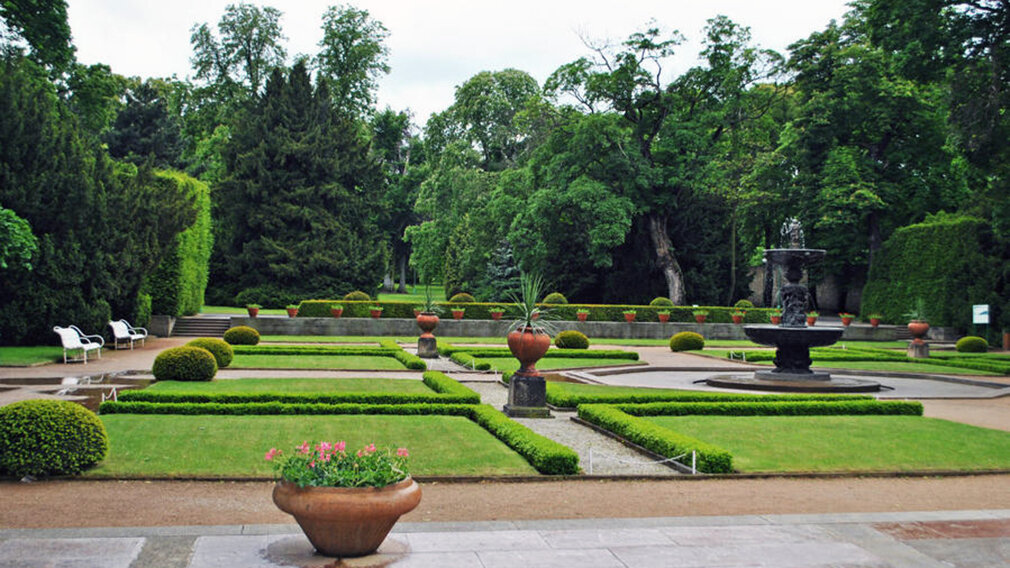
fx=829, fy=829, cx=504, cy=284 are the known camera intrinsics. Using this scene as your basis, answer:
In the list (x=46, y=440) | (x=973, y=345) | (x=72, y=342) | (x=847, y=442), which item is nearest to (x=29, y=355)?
(x=72, y=342)

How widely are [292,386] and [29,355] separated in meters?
10.0

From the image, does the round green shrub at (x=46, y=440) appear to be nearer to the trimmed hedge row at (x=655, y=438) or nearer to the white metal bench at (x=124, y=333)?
the trimmed hedge row at (x=655, y=438)

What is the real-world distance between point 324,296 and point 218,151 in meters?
14.1

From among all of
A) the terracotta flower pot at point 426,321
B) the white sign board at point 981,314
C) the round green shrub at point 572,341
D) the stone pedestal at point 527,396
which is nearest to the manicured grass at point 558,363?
the terracotta flower pot at point 426,321

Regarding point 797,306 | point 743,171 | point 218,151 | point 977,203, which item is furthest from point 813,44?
point 218,151

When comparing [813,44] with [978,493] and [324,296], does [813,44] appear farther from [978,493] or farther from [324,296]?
[978,493]

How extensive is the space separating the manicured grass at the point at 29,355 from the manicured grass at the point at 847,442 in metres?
15.8

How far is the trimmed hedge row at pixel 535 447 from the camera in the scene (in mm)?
9391

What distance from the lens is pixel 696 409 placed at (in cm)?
1390

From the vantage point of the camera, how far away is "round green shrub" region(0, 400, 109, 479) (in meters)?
8.50

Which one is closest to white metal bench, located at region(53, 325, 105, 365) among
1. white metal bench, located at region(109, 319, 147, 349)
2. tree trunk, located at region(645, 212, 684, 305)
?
white metal bench, located at region(109, 319, 147, 349)

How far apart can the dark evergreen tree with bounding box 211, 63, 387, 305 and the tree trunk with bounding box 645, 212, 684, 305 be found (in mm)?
16430

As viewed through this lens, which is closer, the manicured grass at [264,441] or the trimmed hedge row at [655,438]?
the manicured grass at [264,441]

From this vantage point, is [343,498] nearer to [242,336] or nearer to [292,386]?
[292,386]
